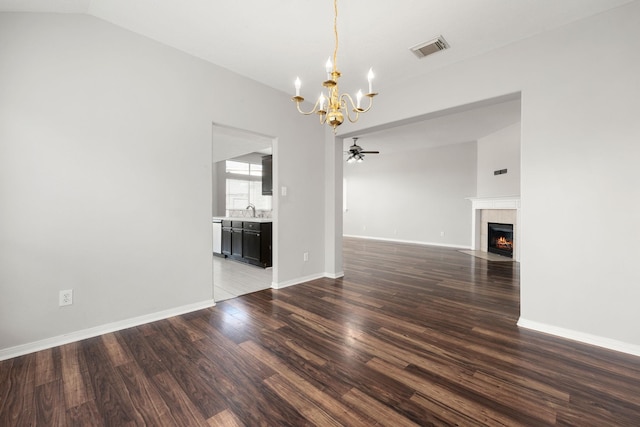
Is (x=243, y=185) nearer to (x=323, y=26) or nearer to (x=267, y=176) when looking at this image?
(x=267, y=176)

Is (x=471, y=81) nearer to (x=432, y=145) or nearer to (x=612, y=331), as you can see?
A: (x=612, y=331)

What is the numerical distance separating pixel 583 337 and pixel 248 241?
4546 mm

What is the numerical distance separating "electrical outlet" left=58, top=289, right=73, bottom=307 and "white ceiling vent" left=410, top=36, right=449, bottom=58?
3.74 metres

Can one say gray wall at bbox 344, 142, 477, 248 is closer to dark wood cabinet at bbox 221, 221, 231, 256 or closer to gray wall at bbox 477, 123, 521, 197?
gray wall at bbox 477, 123, 521, 197

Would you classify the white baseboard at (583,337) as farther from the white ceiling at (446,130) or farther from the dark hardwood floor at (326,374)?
the white ceiling at (446,130)

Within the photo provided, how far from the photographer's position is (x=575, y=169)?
2.21 metres

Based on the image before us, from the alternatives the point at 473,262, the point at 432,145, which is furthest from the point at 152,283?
the point at 432,145

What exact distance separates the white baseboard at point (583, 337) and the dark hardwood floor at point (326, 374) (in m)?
0.09

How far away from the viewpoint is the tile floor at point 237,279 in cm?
342

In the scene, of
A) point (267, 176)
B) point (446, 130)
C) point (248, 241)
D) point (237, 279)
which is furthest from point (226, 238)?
point (446, 130)

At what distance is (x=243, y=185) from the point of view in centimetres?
798

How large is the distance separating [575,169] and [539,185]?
261mm

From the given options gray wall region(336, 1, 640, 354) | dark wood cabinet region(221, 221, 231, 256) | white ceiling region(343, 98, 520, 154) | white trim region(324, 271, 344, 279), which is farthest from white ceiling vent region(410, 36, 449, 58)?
dark wood cabinet region(221, 221, 231, 256)

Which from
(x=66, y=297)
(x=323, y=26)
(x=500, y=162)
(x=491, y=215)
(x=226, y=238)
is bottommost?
(x=66, y=297)
